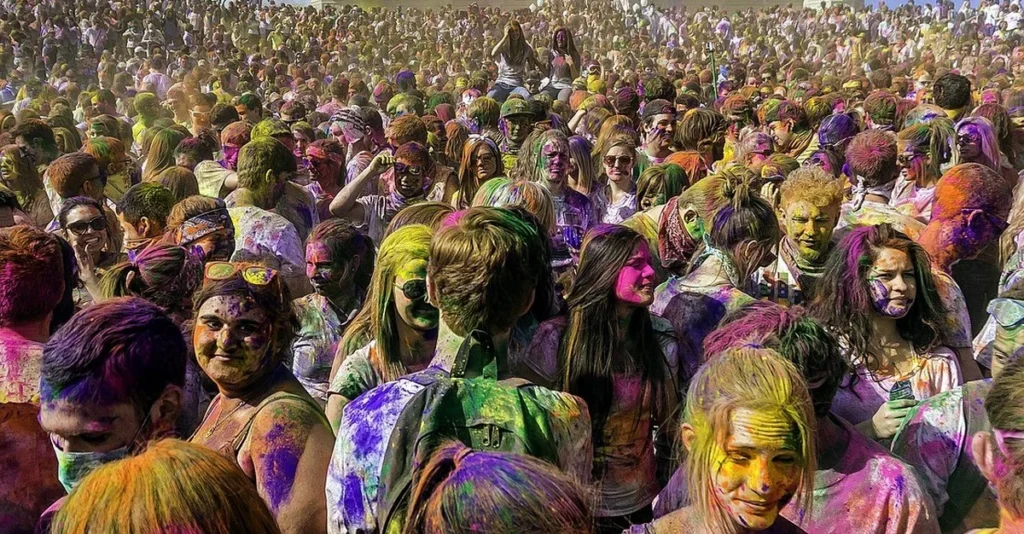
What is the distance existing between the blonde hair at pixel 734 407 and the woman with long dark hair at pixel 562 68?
12089mm

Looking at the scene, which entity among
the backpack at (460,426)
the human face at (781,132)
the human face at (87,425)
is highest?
the backpack at (460,426)

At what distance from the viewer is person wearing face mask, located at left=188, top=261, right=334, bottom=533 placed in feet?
7.94

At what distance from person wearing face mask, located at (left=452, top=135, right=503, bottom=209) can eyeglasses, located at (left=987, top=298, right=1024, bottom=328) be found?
3.49 metres

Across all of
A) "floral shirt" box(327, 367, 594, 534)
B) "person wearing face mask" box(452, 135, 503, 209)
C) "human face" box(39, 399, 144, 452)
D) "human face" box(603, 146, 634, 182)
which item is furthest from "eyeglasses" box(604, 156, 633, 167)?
"human face" box(39, 399, 144, 452)

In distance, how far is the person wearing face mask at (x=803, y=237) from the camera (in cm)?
414

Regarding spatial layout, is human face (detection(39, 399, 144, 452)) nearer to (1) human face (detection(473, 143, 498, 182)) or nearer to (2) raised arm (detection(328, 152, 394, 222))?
(2) raised arm (detection(328, 152, 394, 222))

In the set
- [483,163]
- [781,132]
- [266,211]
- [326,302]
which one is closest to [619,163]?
[483,163]

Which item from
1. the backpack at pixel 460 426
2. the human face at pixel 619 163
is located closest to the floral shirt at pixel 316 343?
the backpack at pixel 460 426

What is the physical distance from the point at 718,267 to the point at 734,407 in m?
1.72

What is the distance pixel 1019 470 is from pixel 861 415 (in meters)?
1.20

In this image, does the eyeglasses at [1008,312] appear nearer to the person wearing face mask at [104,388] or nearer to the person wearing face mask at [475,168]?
the person wearing face mask at [104,388]

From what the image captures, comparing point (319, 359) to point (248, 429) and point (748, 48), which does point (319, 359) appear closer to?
point (248, 429)

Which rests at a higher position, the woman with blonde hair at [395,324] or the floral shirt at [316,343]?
the woman with blonde hair at [395,324]

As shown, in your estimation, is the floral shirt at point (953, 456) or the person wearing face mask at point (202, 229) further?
the person wearing face mask at point (202, 229)
